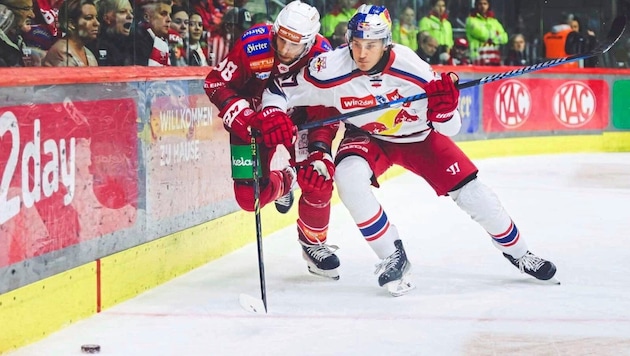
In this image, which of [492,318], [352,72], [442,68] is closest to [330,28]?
[442,68]

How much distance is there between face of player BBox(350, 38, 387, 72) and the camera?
497 centimetres

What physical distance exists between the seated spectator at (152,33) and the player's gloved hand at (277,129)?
4.02 ft

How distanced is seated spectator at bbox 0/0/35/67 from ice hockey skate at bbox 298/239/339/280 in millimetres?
1561

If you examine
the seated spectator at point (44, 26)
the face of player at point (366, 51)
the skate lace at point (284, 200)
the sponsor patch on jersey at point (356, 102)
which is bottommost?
the skate lace at point (284, 200)

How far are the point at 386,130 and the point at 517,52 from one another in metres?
8.22

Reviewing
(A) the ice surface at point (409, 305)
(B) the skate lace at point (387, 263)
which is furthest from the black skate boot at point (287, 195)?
(B) the skate lace at point (387, 263)

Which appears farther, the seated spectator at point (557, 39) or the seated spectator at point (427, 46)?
the seated spectator at point (557, 39)

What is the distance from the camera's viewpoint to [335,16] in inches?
388

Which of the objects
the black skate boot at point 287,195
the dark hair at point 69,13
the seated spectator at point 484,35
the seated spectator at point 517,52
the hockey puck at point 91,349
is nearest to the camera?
the hockey puck at point 91,349

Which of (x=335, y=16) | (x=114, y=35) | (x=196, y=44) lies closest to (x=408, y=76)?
(x=114, y=35)

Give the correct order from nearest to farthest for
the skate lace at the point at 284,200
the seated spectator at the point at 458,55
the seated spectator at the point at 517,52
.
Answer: the skate lace at the point at 284,200
the seated spectator at the point at 458,55
the seated spectator at the point at 517,52

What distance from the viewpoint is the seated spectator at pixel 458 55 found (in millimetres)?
12109

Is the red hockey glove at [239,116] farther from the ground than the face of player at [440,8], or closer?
closer

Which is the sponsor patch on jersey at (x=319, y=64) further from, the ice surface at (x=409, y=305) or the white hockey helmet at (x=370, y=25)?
the ice surface at (x=409, y=305)
